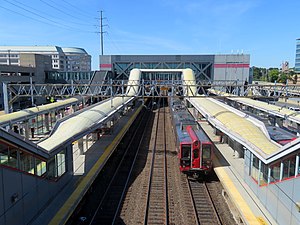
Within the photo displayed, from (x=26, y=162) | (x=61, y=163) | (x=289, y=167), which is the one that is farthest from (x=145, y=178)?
(x=289, y=167)

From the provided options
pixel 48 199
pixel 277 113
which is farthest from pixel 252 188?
pixel 277 113

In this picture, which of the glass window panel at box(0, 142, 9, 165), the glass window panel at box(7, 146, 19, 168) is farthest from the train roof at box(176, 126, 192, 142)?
the glass window panel at box(0, 142, 9, 165)

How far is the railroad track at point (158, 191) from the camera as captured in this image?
32.7ft

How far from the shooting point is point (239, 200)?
1005 cm

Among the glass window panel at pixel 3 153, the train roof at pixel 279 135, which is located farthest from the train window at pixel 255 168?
the glass window panel at pixel 3 153

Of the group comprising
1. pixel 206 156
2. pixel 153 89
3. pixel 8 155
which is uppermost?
pixel 153 89

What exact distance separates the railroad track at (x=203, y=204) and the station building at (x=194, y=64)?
37.8 m

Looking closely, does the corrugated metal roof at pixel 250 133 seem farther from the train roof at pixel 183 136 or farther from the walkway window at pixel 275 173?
the train roof at pixel 183 136

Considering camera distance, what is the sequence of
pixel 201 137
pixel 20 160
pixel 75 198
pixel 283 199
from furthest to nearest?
pixel 201 137, pixel 75 198, pixel 283 199, pixel 20 160

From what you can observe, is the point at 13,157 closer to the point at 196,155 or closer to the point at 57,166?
the point at 57,166

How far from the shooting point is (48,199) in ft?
30.8

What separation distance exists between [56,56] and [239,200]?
119532 mm

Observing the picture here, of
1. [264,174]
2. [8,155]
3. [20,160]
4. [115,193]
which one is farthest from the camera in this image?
[115,193]

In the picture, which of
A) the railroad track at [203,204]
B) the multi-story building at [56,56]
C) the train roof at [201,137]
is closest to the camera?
the railroad track at [203,204]
